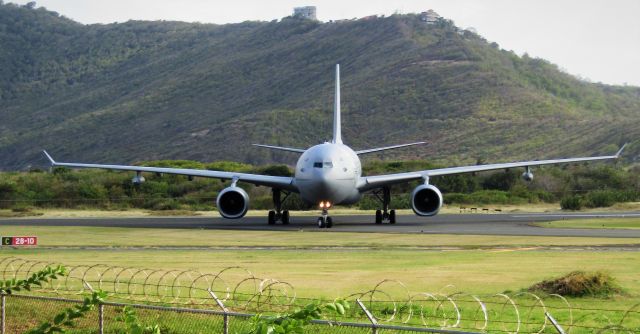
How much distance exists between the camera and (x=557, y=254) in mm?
33188

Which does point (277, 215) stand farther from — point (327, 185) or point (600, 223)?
point (600, 223)

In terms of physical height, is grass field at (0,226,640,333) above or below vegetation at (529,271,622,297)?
below

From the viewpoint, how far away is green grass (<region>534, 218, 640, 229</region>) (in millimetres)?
49494

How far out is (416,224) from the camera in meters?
52.7

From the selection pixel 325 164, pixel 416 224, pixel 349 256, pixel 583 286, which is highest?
pixel 325 164

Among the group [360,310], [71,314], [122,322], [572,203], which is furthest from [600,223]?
[71,314]

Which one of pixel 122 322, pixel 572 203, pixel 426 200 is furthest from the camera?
pixel 572 203

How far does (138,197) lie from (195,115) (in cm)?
10800

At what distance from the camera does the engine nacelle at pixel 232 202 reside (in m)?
51.6

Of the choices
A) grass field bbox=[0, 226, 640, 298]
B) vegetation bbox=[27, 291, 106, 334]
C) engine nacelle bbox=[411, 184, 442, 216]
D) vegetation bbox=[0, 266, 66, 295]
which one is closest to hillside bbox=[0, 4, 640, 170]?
engine nacelle bbox=[411, 184, 442, 216]

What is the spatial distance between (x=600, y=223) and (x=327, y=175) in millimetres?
14100

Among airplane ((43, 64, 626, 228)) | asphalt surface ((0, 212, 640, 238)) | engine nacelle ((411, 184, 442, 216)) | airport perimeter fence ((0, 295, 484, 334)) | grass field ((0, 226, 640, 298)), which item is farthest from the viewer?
engine nacelle ((411, 184, 442, 216))

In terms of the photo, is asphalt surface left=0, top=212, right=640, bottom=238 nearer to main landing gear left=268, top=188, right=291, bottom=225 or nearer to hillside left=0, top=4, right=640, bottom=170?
main landing gear left=268, top=188, right=291, bottom=225

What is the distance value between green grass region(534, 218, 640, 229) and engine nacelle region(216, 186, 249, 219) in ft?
47.2
